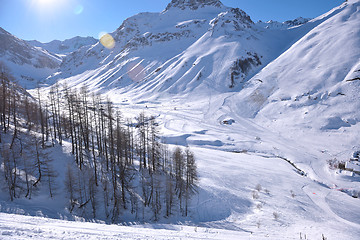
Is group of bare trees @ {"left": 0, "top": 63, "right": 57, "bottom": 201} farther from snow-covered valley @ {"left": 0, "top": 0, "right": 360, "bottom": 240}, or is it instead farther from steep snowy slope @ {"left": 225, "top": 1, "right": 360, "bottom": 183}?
steep snowy slope @ {"left": 225, "top": 1, "right": 360, "bottom": 183}

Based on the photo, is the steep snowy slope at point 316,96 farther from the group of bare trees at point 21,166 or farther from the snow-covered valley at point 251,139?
the group of bare trees at point 21,166

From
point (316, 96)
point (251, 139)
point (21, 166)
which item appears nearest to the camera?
point (21, 166)

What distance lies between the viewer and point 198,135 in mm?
51656

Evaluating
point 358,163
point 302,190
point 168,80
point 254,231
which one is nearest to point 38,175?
point 254,231

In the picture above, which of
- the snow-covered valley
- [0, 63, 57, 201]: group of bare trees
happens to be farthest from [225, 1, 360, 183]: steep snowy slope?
[0, 63, 57, 201]: group of bare trees

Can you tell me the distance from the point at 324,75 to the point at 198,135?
50.0 metres

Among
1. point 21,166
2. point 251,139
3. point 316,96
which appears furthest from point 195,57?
point 21,166

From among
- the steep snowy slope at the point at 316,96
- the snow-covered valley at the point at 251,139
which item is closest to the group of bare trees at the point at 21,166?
the snow-covered valley at the point at 251,139

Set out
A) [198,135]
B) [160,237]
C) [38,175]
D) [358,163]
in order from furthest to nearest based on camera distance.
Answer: [198,135]
[358,163]
[38,175]
[160,237]

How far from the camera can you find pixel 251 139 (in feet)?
158

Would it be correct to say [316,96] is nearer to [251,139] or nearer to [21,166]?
[251,139]

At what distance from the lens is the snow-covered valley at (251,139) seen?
57.8 ft

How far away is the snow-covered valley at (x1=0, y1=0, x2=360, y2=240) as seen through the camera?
17.6m

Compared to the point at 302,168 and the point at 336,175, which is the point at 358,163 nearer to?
the point at 336,175
